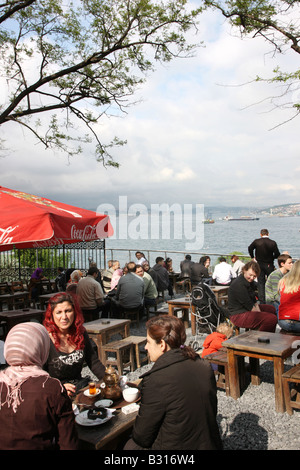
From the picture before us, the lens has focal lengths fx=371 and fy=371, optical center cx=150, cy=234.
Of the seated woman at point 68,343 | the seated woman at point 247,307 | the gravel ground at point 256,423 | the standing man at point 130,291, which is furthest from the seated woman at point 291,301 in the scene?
the standing man at point 130,291

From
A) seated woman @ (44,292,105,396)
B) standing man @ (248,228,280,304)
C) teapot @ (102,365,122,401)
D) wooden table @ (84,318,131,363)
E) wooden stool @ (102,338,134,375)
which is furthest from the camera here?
standing man @ (248,228,280,304)

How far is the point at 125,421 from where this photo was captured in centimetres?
254

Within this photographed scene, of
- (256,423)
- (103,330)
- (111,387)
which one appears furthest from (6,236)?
(256,423)

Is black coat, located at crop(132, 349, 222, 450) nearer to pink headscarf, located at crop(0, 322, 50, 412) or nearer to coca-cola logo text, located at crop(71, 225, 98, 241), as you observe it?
pink headscarf, located at crop(0, 322, 50, 412)

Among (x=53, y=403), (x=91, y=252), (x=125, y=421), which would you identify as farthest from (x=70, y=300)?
(x=91, y=252)

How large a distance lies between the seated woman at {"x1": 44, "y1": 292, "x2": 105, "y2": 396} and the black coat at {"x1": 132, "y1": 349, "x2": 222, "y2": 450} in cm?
141

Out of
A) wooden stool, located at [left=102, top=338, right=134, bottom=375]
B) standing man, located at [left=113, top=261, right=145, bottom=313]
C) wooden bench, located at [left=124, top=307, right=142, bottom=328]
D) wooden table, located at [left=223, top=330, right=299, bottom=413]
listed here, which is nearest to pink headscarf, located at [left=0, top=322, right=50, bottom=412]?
wooden table, located at [left=223, top=330, right=299, bottom=413]

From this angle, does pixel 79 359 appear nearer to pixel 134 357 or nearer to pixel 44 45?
pixel 134 357

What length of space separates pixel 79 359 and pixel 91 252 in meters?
10.9

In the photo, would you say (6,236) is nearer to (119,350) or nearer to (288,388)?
(119,350)

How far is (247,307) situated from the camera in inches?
224

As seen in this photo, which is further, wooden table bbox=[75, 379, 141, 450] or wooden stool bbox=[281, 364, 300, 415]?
wooden stool bbox=[281, 364, 300, 415]

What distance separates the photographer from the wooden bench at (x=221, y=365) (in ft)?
14.9

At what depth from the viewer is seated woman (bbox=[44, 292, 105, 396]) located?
343 cm
